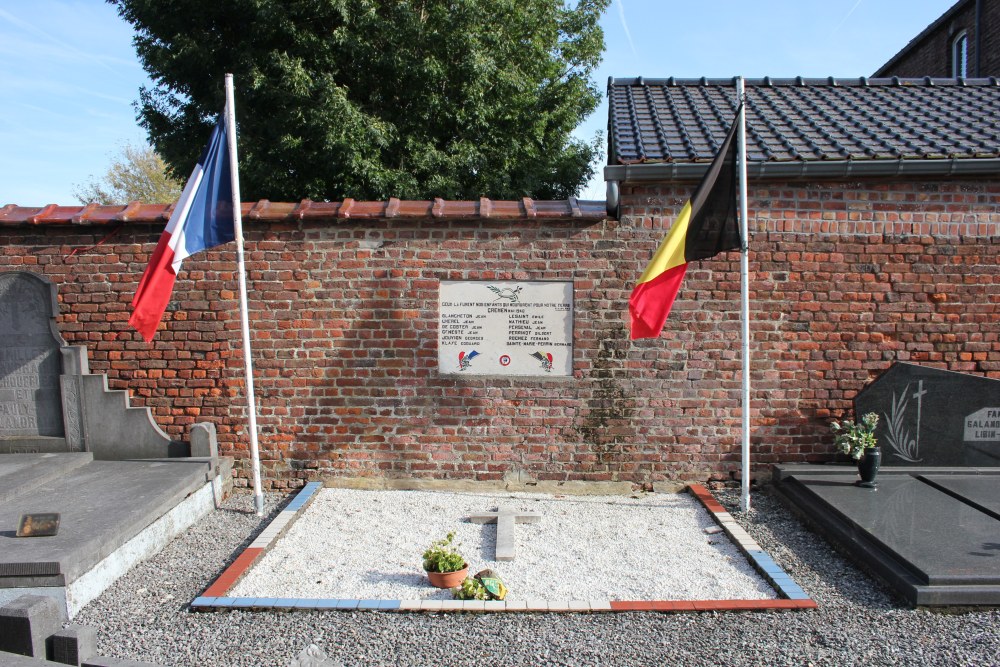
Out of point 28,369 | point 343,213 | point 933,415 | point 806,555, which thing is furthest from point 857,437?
point 28,369

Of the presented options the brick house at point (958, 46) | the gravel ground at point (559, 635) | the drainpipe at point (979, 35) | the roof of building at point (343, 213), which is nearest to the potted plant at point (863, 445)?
the gravel ground at point (559, 635)

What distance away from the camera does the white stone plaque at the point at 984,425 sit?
5758 millimetres

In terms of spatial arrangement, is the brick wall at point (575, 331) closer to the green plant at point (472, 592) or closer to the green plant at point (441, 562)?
the green plant at point (441, 562)

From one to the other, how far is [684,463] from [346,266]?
347 centimetres

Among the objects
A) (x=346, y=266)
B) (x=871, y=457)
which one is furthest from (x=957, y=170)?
(x=346, y=266)

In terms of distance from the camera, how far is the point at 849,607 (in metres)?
3.86

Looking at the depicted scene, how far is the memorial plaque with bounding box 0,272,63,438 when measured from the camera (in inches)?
236

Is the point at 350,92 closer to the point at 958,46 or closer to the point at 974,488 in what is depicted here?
the point at 974,488

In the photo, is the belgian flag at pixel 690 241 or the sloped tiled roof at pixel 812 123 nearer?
the belgian flag at pixel 690 241

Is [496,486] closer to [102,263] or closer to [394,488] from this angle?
[394,488]

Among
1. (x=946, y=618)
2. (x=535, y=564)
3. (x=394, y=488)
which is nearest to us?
(x=946, y=618)

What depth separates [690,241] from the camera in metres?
5.22

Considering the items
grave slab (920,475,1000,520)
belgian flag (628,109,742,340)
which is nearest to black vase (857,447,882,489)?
grave slab (920,475,1000,520)

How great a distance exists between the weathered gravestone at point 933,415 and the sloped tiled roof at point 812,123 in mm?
1773
